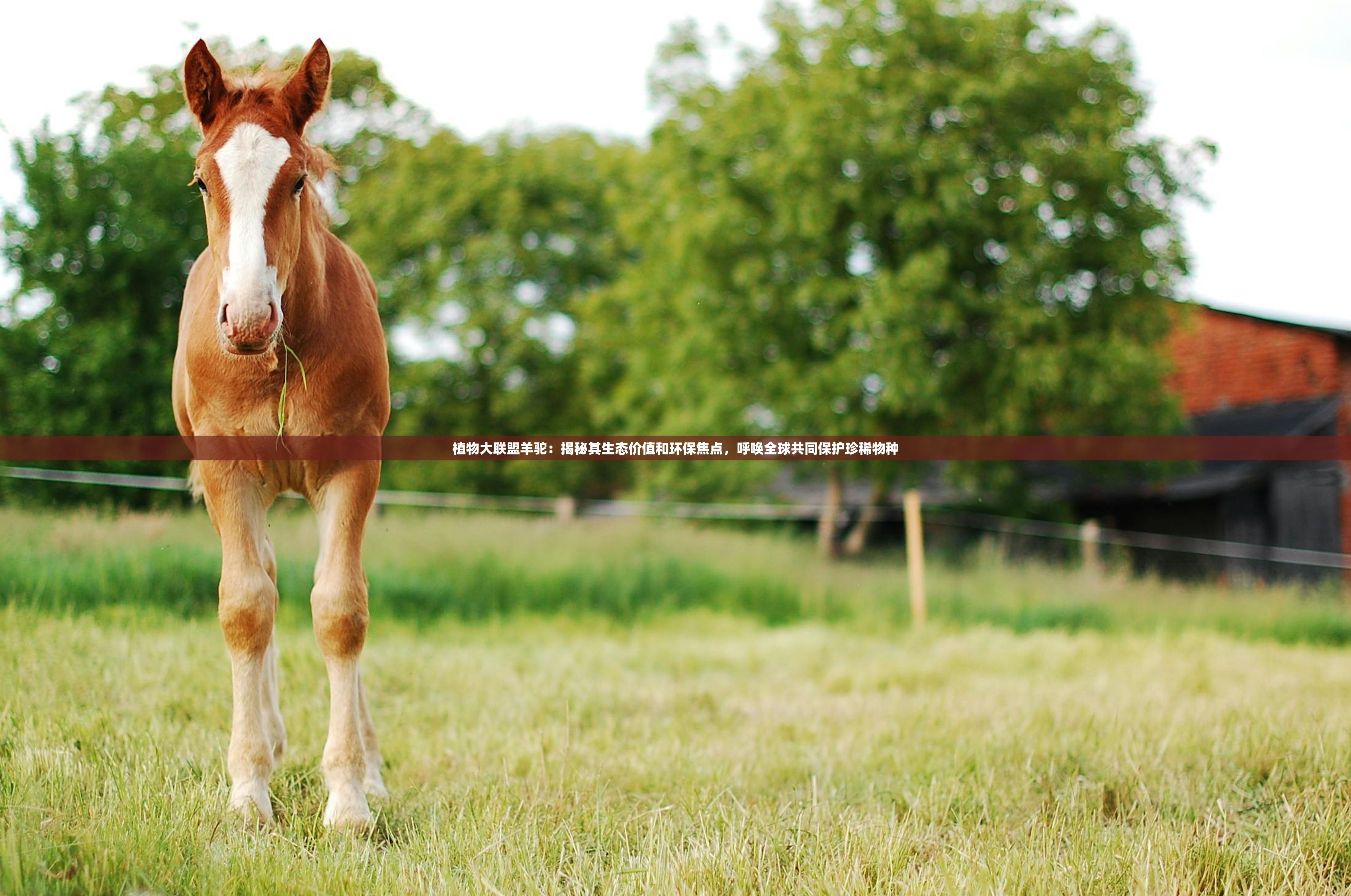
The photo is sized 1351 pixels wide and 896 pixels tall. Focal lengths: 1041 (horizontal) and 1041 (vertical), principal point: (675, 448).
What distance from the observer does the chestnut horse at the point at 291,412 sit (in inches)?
113

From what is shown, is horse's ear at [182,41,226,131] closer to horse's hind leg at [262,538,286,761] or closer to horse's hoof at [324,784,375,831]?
horse's hind leg at [262,538,286,761]

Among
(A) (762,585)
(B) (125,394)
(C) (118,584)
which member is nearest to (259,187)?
(C) (118,584)

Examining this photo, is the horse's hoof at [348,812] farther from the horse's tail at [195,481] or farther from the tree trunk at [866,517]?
the tree trunk at [866,517]

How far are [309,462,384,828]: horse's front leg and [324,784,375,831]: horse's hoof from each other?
0.9 inches

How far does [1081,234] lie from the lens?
16.0 meters

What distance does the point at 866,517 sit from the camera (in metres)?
17.2

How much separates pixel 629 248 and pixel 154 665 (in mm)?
21614

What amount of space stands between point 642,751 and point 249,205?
2632 mm

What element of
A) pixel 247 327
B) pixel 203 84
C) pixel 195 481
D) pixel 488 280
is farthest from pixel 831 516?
pixel 247 327

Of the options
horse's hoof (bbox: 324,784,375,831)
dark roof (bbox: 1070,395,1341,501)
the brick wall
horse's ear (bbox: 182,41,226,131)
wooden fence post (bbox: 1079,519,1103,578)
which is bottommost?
wooden fence post (bbox: 1079,519,1103,578)

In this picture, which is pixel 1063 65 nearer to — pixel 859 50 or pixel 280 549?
pixel 859 50

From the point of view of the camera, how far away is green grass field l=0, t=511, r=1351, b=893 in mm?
2598

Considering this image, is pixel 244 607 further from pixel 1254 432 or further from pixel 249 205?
pixel 1254 432

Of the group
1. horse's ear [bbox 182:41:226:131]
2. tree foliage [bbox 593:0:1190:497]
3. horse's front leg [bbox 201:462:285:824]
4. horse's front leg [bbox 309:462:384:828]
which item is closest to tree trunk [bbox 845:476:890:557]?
tree foliage [bbox 593:0:1190:497]
